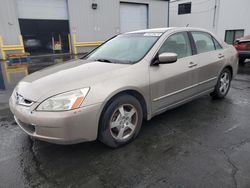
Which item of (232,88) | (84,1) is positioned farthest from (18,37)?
(232,88)

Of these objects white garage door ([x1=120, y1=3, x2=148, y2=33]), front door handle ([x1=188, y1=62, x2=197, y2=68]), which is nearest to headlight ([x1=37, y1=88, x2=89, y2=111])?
front door handle ([x1=188, y1=62, x2=197, y2=68])

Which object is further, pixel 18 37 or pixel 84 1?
pixel 84 1

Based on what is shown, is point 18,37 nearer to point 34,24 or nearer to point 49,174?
point 34,24

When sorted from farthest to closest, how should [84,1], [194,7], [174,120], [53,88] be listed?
[194,7] < [84,1] < [174,120] < [53,88]

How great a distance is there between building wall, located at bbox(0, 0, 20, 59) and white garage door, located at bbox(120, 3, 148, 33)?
8.50m

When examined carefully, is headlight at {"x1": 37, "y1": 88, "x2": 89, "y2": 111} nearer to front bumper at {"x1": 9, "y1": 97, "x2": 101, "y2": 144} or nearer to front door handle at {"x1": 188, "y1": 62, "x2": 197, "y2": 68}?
front bumper at {"x1": 9, "y1": 97, "x2": 101, "y2": 144}

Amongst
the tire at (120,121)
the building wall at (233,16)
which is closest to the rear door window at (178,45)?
the tire at (120,121)

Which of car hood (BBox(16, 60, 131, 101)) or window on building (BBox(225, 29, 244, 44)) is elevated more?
window on building (BBox(225, 29, 244, 44))

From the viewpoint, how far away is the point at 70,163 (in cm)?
254

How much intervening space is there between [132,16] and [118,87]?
17.9 meters

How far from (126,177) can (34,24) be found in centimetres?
1555

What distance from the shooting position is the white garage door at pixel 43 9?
557 inches

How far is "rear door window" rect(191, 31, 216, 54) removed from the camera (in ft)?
12.8

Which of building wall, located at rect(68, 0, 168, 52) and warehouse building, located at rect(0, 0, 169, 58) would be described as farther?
building wall, located at rect(68, 0, 168, 52)
